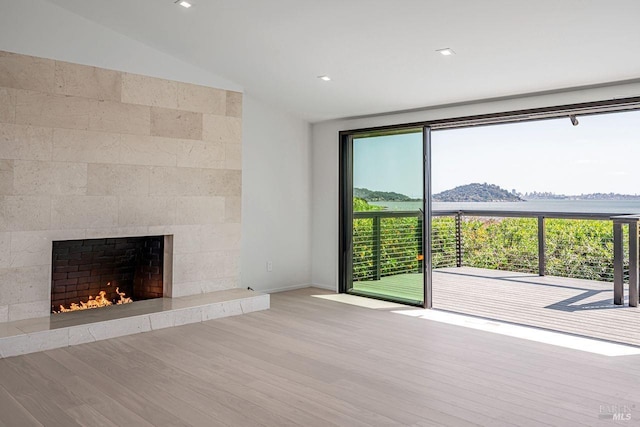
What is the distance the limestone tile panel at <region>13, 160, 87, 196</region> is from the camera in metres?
3.91

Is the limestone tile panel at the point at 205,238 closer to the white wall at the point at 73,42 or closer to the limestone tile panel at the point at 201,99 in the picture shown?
the limestone tile panel at the point at 201,99

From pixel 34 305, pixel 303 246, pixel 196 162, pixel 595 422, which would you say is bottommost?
pixel 595 422

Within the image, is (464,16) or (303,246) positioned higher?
(464,16)

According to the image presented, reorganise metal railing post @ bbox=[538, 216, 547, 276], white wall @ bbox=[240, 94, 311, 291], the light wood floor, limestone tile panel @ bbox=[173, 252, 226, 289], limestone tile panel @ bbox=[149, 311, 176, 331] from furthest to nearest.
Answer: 1. metal railing post @ bbox=[538, 216, 547, 276]
2. white wall @ bbox=[240, 94, 311, 291]
3. limestone tile panel @ bbox=[173, 252, 226, 289]
4. limestone tile panel @ bbox=[149, 311, 176, 331]
5. the light wood floor

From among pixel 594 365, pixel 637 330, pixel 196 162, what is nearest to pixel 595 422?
pixel 594 365

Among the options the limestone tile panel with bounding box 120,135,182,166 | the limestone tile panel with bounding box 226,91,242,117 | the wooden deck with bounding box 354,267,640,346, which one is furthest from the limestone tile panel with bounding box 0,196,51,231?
the wooden deck with bounding box 354,267,640,346

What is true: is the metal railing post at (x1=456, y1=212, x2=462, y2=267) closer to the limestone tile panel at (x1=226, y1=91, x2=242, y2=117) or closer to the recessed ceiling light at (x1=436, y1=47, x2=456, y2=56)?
the limestone tile panel at (x1=226, y1=91, x2=242, y2=117)

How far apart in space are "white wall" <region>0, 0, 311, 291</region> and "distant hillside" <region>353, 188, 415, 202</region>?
0.82 m

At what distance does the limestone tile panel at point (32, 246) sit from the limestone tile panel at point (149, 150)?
2.99ft

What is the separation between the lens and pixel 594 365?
330 centimetres

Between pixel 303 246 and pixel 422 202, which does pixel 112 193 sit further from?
pixel 422 202

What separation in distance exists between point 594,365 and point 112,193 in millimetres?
4244

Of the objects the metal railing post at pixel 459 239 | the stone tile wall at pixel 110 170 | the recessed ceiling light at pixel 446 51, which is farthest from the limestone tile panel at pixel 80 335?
the metal railing post at pixel 459 239

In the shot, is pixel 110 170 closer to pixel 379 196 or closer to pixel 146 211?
pixel 146 211
